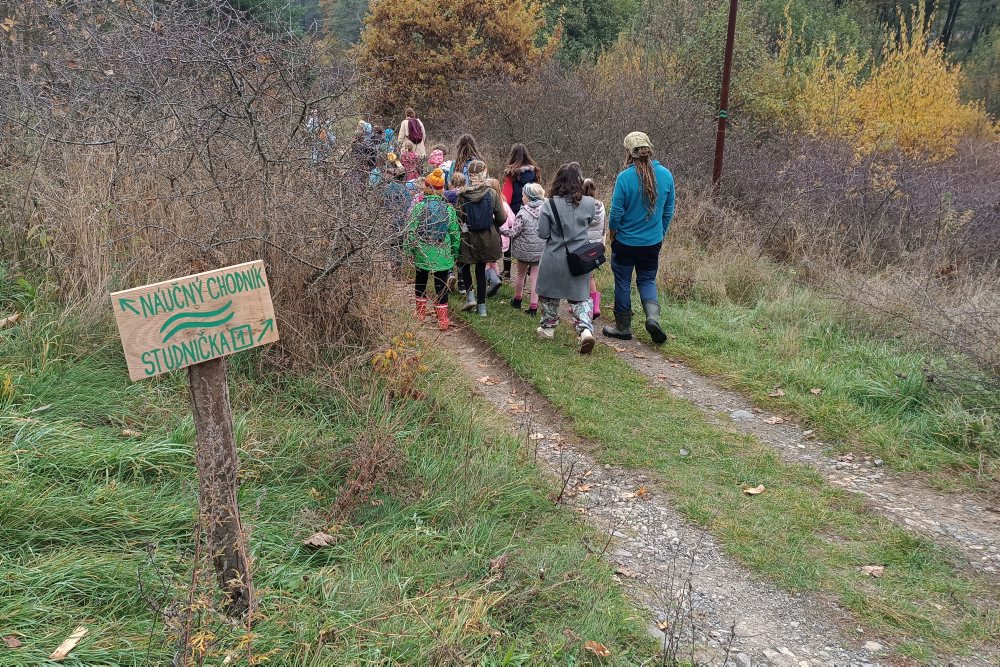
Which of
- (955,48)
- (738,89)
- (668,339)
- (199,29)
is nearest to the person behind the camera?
(199,29)

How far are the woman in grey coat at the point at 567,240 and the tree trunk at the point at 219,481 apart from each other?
4715 mm

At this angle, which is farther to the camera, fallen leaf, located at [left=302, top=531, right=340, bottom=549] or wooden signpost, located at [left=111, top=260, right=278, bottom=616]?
fallen leaf, located at [left=302, top=531, right=340, bottom=549]

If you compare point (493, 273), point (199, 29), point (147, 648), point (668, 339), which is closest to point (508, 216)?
point (493, 273)

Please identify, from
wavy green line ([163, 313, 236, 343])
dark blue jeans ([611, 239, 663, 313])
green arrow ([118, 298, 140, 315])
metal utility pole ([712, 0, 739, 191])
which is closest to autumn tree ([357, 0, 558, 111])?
metal utility pole ([712, 0, 739, 191])

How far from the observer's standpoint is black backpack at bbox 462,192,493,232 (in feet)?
26.0

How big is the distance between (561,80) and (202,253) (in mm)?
11506

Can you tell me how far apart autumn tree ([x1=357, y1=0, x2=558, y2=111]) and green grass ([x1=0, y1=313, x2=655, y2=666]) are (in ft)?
47.7

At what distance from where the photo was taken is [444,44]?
1833 cm

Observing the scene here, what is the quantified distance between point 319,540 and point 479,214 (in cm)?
502

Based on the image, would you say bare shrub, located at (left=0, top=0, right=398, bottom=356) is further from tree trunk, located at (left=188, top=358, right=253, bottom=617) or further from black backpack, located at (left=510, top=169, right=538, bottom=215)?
black backpack, located at (left=510, top=169, right=538, bottom=215)

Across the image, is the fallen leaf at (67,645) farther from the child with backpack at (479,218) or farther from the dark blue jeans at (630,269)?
the dark blue jeans at (630,269)

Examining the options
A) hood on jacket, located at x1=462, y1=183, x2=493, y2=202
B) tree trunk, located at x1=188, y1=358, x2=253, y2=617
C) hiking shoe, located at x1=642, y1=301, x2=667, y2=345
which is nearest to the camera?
tree trunk, located at x1=188, y1=358, x2=253, y2=617

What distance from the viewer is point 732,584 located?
13.0ft

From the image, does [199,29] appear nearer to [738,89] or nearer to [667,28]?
[738,89]
